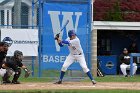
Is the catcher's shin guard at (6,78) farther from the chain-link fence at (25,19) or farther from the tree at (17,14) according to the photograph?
the tree at (17,14)

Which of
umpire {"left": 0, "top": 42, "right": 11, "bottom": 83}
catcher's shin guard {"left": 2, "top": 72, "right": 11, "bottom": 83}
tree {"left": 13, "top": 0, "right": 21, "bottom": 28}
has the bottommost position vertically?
catcher's shin guard {"left": 2, "top": 72, "right": 11, "bottom": 83}

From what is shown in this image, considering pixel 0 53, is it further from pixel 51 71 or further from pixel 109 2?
pixel 109 2

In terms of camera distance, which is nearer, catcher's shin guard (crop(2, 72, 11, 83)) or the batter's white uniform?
catcher's shin guard (crop(2, 72, 11, 83))

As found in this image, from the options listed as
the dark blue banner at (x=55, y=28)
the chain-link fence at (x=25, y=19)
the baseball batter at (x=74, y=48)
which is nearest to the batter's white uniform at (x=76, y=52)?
the baseball batter at (x=74, y=48)

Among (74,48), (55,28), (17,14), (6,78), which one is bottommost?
(6,78)

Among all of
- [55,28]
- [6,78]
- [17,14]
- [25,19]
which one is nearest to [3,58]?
[6,78]

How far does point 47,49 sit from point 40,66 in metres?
0.72

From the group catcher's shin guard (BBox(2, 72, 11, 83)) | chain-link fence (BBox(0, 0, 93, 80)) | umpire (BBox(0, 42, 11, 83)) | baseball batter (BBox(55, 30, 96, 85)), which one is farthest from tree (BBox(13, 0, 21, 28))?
catcher's shin guard (BBox(2, 72, 11, 83))

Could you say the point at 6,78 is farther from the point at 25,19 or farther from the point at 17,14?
the point at 25,19

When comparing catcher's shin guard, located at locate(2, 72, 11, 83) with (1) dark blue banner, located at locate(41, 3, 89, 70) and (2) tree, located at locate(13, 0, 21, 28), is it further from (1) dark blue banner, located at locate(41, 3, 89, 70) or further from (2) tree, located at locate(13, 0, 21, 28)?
(2) tree, located at locate(13, 0, 21, 28)

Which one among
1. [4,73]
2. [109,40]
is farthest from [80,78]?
[109,40]

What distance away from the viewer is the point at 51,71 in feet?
70.2

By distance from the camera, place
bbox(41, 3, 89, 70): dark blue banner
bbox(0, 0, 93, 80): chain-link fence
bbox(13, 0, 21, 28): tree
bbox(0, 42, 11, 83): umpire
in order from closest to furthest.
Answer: bbox(0, 42, 11, 83): umpire < bbox(41, 3, 89, 70): dark blue banner < bbox(0, 0, 93, 80): chain-link fence < bbox(13, 0, 21, 28): tree

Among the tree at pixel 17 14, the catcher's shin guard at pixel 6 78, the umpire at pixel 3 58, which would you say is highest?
the tree at pixel 17 14
